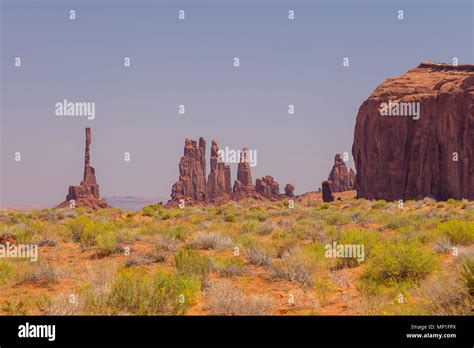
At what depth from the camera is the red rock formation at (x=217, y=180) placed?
14188cm

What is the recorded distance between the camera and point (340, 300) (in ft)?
27.4

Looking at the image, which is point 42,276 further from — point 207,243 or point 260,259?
point 207,243

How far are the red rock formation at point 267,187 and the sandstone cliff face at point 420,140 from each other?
189 ft

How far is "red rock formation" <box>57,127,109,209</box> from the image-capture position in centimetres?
10903

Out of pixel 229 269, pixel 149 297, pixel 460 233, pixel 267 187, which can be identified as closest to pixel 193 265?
pixel 229 269

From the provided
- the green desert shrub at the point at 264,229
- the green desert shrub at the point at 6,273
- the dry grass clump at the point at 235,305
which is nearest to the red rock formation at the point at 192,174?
A: the green desert shrub at the point at 264,229

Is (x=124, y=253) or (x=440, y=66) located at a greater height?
(x=440, y=66)

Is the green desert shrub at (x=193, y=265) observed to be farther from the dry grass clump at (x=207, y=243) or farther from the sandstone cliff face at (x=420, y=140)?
the sandstone cliff face at (x=420, y=140)

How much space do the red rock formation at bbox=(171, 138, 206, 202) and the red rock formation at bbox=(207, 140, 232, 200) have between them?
252cm

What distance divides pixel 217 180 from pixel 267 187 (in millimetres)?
17710

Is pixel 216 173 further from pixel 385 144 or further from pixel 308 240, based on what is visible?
pixel 308 240

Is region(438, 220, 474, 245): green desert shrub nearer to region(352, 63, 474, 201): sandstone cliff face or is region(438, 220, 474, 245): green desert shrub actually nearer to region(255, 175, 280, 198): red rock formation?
region(352, 63, 474, 201): sandstone cliff face

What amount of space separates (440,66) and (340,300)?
89.1 m
